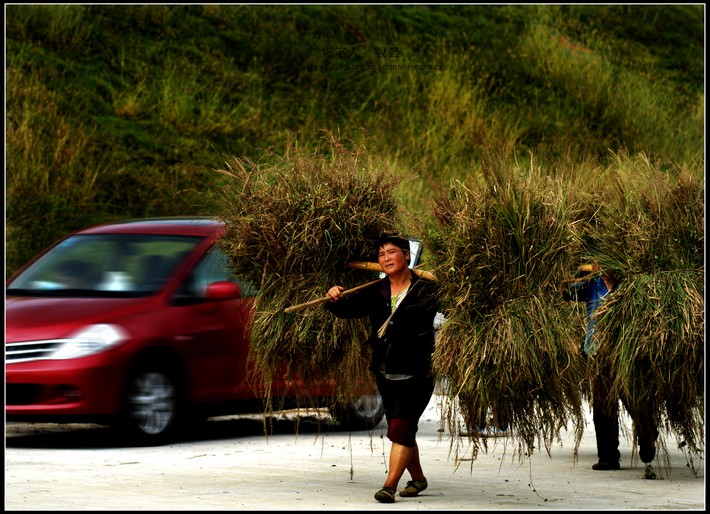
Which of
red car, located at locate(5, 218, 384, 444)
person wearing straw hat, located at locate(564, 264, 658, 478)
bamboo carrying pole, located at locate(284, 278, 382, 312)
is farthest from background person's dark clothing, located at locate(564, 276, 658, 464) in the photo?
red car, located at locate(5, 218, 384, 444)

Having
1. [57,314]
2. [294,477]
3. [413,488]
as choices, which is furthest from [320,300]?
[57,314]

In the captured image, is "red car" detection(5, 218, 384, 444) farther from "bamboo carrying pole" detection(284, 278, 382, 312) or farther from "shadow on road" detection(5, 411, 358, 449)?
"bamboo carrying pole" detection(284, 278, 382, 312)

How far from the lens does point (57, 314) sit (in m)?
10.6

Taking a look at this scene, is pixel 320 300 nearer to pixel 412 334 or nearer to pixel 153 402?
pixel 412 334

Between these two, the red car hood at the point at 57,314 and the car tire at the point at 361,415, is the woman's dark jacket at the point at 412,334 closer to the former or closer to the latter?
the red car hood at the point at 57,314

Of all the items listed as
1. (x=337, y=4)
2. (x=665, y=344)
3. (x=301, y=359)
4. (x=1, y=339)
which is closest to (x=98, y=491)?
(x=301, y=359)

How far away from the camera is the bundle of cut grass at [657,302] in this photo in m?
8.21

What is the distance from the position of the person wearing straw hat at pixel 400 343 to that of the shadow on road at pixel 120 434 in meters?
2.10

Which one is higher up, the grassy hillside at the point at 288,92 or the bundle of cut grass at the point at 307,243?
the grassy hillside at the point at 288,92

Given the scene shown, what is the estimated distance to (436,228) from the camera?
26.2 feet

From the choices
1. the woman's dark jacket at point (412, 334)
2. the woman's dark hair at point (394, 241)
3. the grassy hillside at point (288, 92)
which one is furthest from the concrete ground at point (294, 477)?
the grassy hillside at point (288, 92)

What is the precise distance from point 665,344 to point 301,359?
7.54 feet

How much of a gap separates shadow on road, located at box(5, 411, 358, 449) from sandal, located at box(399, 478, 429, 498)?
208cm

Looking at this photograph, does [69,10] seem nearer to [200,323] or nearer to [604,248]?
[200,323]
